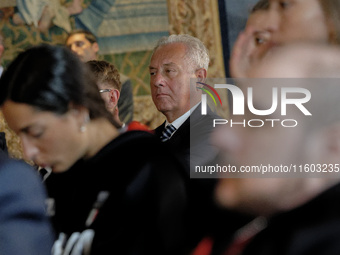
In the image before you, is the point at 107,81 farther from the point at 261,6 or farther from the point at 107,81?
the point at 261,6

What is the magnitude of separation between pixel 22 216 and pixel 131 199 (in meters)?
0.39

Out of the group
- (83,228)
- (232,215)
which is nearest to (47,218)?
(83,228)

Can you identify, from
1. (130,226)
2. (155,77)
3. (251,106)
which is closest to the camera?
(251,106)

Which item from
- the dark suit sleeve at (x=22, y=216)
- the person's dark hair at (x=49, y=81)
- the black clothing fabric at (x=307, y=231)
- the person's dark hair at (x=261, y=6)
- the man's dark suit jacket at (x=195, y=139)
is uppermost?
the person's dark hair at (x=261, y=6)

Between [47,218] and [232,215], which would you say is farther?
[47,218]

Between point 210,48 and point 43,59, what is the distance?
14.1 ft

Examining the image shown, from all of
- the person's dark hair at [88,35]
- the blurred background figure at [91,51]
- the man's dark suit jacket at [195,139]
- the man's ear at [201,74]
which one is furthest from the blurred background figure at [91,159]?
the person's dark hair at [88,35]

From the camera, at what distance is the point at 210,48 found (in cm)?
573

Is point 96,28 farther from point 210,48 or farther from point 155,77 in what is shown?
point 155,77

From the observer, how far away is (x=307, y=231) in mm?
786

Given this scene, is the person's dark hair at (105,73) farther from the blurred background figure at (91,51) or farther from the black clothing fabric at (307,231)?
the blurred background figure at (91,51)

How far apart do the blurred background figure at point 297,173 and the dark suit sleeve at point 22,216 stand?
3.00 feet

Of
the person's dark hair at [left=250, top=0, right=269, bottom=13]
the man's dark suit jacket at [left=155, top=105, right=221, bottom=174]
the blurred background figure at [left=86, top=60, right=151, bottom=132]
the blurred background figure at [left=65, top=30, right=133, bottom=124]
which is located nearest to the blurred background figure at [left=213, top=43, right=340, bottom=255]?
the person's dark hair at [left=250, top=0, right=269, bottom=13]

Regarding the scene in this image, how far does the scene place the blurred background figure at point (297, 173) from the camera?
0.79m
